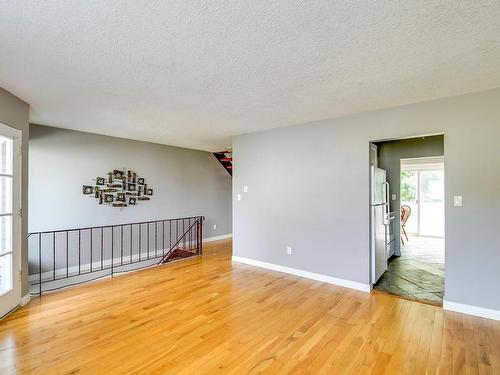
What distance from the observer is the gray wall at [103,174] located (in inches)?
185

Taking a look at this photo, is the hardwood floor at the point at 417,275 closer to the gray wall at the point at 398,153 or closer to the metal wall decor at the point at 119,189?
the gray wall at the point at 398,153

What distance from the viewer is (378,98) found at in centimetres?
316

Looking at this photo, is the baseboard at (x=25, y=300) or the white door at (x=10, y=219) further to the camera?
the baseboard at (x=25, y=300)

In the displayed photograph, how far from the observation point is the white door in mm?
2932

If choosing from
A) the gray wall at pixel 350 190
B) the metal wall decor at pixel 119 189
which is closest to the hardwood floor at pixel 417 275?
the gray wall at pixel 350 190

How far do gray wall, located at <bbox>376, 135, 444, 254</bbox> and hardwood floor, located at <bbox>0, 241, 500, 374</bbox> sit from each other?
2.59 metres

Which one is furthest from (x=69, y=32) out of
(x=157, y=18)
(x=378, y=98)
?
(x=378, y=98)

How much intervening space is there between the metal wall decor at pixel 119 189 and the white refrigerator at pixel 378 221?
4768mm

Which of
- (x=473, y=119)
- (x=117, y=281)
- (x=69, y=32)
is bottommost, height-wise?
(x=117, y=281)

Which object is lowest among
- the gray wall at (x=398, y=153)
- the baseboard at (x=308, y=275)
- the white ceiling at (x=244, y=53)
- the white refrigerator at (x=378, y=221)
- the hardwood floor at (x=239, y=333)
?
the hardwood floor at (x=239, y=333)

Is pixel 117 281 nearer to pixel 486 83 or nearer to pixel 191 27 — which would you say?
pixel 191 27

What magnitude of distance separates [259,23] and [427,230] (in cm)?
845

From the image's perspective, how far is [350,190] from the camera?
389 centimetres

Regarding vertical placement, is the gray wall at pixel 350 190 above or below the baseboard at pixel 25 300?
above
